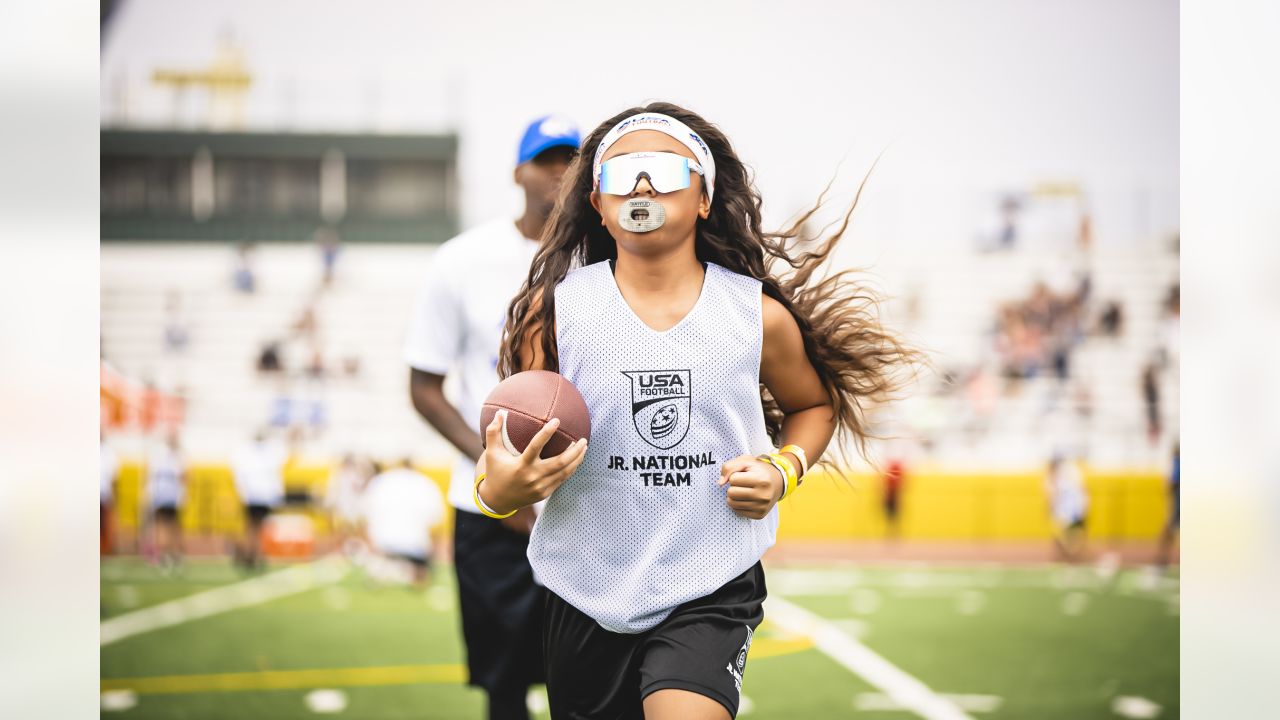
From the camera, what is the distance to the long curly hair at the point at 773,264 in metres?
2.95

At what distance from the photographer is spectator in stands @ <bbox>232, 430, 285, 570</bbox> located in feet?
45.5

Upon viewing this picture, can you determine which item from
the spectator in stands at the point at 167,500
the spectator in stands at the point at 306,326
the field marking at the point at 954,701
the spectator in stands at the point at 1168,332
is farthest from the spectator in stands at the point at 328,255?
the field marking at the point at 954,701

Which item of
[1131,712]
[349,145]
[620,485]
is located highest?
[349,145]

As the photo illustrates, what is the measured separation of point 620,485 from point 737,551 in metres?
0.30

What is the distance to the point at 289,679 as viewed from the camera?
691 cm

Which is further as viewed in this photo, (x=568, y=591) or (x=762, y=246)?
(x=762, y=246)

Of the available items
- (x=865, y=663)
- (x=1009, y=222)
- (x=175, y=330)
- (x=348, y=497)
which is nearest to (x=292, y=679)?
(x=865, y=663)

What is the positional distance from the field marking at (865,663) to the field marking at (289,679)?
2.38 metres

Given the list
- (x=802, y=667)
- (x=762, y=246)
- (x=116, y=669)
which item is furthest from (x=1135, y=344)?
(x=762, y=246)

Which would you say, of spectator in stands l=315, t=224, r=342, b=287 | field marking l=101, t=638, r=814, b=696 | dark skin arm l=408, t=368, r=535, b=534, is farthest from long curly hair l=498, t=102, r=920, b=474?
spectator in stands l=315, t=224, r=342, b=287

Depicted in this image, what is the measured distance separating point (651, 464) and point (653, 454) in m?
0.02

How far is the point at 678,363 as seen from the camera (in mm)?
2660
